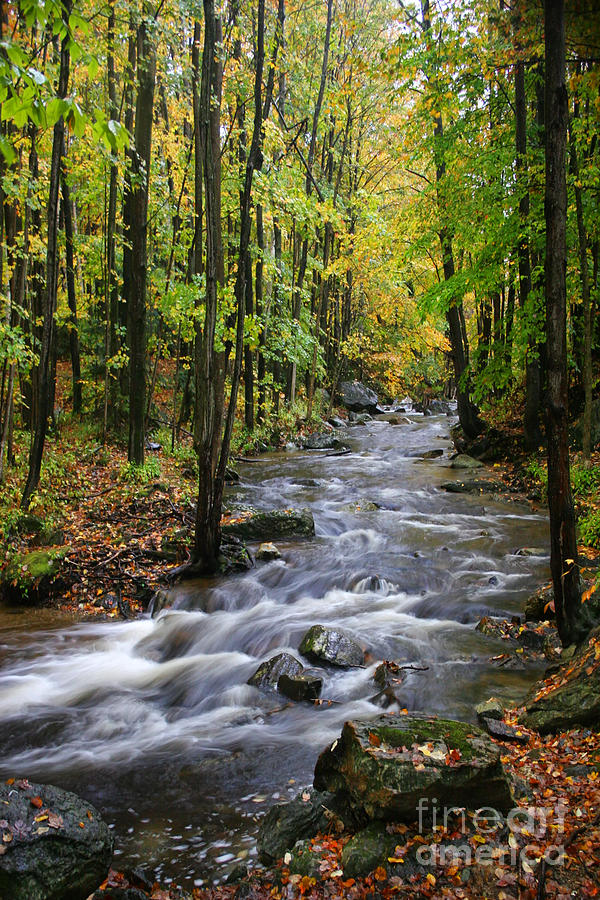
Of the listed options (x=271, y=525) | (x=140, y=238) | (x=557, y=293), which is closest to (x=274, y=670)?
(x=271, y=525)

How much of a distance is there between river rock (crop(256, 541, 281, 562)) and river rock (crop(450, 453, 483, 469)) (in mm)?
8154

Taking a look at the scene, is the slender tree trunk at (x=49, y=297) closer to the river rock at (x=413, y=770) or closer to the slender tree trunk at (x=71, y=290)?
the slender tree trunk at (x=71, y=290)

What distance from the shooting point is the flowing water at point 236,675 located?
4379 millimetres

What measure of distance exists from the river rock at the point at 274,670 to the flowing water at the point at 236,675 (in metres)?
0.15

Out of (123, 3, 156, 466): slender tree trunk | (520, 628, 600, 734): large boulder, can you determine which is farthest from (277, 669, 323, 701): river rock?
(123, 3, 156, 466): slender tree trunk

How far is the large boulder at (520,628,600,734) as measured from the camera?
13.8ft

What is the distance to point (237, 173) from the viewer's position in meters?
13.9

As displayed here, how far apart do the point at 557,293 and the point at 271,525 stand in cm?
708

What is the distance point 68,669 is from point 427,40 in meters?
8.88

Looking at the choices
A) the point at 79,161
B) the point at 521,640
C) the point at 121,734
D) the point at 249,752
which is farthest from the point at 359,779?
the point at 79,161

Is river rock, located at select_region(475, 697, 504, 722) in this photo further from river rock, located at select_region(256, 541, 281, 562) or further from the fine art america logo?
river rock, located at select_region(256, 541, 281, 562)

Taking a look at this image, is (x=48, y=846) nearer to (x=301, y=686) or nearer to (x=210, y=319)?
(x=301, y=686)

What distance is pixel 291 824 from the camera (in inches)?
138

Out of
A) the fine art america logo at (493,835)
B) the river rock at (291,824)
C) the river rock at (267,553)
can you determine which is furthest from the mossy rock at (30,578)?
the fine art america logo at (493,835)
